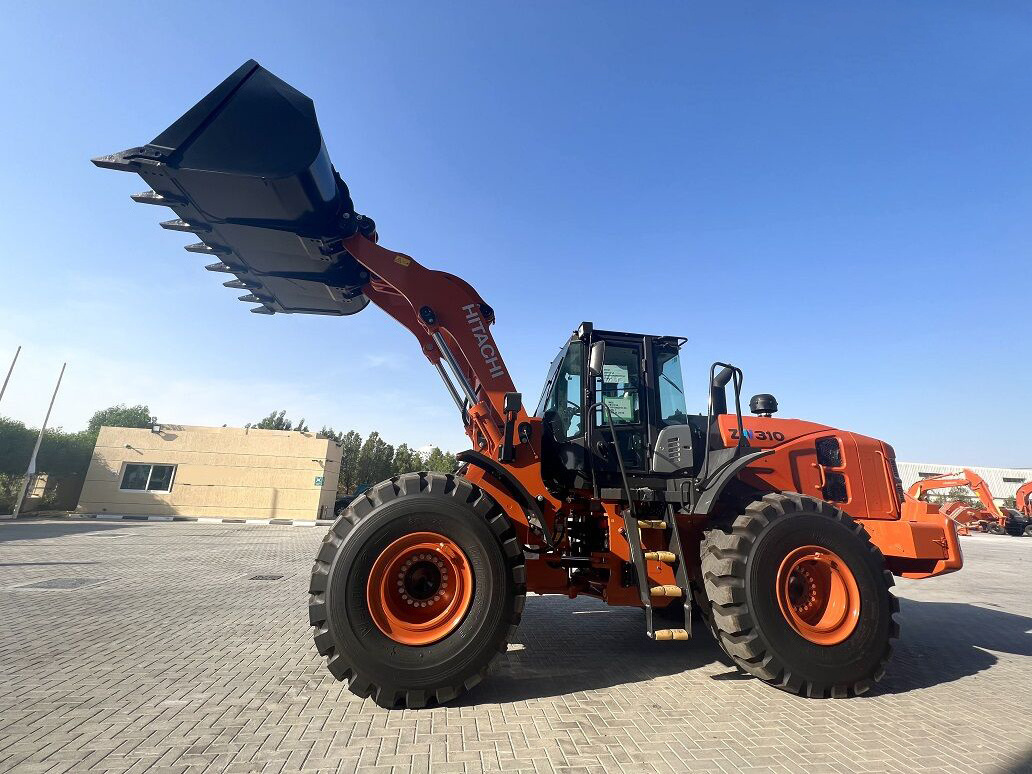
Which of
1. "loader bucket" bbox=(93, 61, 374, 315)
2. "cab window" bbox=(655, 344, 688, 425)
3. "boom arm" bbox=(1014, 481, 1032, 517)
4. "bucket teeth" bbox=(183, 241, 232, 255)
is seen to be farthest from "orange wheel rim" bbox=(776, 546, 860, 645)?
"boom arm" bbox=(1014, 481, 1032, 517)

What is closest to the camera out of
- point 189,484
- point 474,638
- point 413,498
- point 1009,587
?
point 474,638

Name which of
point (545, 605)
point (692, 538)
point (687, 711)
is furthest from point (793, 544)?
point (545, 605)

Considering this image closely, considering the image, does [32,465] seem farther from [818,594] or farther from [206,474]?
[818,594]

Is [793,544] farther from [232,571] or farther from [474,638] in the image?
[232,571]

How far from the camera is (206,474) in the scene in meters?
26.0

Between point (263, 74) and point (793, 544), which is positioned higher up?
point (263, 74)

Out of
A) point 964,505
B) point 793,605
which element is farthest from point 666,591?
point 964,505

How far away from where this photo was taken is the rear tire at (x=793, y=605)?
380 centimetres

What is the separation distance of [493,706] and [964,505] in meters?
31.7

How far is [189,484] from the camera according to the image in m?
25.8

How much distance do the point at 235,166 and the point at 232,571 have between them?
28.1 feet

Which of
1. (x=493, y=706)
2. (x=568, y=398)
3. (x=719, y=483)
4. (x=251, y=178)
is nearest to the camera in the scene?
(x=493, y=706)

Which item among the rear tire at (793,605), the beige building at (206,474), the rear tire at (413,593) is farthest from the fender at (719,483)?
the beige building at (206,474)

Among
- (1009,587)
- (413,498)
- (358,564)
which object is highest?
(413,498)
